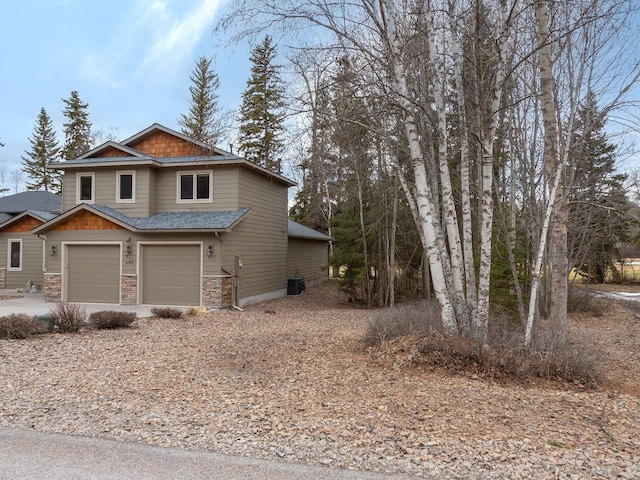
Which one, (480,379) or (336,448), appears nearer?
(336,448)

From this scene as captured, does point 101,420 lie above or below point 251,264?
below

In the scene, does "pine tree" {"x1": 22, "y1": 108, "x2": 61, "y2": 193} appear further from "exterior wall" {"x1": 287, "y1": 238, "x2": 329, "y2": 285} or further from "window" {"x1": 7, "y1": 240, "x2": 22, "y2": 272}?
"exterior wall" {"x1": 287, "y1": 238, "x2": 329, "y2": 285}

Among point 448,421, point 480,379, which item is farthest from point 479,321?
point 448,421

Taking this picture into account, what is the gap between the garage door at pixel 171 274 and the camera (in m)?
12.8

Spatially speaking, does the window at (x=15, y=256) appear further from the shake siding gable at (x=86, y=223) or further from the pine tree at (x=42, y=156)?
the pine tree at (x=42, y=156)

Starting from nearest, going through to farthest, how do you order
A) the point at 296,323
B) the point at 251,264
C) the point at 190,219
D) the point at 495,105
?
the point at 495,105, the point at 296,323, the point at 190,219, the point at 251,264

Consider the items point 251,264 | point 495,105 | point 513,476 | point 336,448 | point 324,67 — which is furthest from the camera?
point 251,264

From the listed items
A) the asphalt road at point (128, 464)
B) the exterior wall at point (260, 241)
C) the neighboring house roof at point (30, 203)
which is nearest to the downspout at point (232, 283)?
the exterior wall at point (260, 241)

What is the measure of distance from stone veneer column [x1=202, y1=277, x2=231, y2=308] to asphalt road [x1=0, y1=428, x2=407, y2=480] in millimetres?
8876

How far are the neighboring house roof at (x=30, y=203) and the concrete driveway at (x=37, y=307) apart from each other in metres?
6.13

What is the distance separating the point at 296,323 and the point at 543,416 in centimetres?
676

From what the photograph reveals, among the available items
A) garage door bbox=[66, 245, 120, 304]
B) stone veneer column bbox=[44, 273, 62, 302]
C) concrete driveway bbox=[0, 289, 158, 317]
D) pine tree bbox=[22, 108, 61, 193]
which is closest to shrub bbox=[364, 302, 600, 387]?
concrete driveway bbox=[0, 289, 158, 317]

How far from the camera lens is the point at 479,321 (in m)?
5.67

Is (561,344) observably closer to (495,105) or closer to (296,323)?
(495,105)
